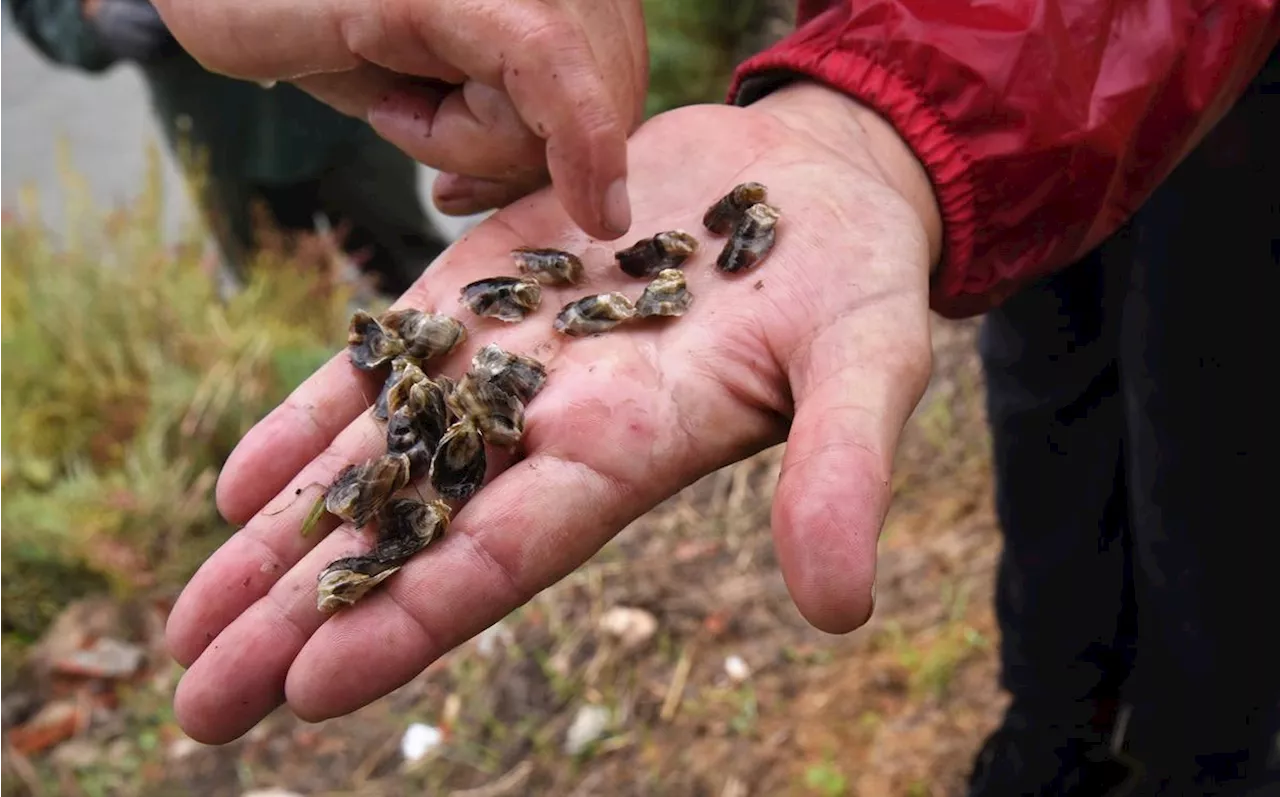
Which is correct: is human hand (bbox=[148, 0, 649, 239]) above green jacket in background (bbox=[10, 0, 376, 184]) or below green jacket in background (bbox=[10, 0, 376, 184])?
above

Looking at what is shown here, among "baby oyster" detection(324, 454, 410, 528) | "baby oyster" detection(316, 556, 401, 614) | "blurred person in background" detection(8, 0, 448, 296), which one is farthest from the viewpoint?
"blurred person in background" detection(8, 0, 448, 296)

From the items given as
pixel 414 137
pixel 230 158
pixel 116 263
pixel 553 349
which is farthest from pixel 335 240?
pixel 553 349

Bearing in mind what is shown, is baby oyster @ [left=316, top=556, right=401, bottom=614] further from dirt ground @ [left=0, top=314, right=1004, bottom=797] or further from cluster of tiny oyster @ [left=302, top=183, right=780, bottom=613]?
dirt ground @ [left=0, top=314, right=1004, bottom=797]

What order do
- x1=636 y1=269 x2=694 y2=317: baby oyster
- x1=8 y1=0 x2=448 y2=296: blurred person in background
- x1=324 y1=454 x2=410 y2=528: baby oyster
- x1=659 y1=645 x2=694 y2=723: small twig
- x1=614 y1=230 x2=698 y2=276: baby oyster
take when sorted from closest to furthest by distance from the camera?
1. x1=324 y1=454 x2=410 y2=528: baby oyster
2. x1=636 y1=269 x2=694 y2=317: baby oyster
3. x1=614 y1=230 x2=698 y2=276: baby oyster
4. x1=659 y1=645 x2=694 y2=723: small twig
5. x1=8 y1=0 x2=448 y2=296: blurred person in background

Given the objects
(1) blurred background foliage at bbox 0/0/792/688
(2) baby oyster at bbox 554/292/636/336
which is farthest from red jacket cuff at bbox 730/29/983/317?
(1) blurred background foliage at bbox 0/0/792/688

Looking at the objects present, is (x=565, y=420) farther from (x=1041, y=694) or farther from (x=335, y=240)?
(x=335, y=240)

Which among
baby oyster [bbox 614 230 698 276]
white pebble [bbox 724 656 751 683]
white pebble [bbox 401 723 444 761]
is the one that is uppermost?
baby oyster [bbox 614 230 698 276]

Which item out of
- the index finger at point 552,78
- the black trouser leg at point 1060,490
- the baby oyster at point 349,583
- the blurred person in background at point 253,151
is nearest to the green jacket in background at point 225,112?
the blurred person in background at point 253,151

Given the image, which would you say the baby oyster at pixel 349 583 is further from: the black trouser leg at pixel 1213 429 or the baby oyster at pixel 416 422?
the black trouser leg at pixel 1213 429
